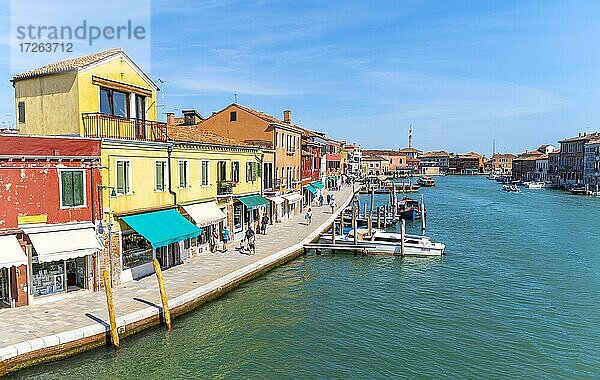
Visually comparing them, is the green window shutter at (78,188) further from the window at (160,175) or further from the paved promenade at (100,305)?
the window at (160,175)

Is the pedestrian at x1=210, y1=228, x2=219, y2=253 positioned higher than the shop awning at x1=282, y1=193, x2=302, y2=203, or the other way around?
the shop awning at x1=282, y1=193, x2=302, y2=203

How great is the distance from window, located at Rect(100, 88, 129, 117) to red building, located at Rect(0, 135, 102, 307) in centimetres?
246

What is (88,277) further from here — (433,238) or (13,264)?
(433,238)

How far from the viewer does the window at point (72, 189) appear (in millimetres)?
14555

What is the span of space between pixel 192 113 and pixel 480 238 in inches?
900

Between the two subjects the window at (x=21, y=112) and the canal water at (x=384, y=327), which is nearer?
the canal water at (x=384, y=327)

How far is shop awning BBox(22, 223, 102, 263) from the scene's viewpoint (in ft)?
44.8

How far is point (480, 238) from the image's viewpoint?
34.2m

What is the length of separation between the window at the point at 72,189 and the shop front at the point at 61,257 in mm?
718

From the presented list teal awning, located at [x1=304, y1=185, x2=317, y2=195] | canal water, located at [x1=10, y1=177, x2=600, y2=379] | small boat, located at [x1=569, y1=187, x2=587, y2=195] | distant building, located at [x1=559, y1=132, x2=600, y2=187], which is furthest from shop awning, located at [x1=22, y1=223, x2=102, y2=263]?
distant building, located at [x1=559, y1=132, x2=600, y2=187]

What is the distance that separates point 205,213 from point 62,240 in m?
7.70

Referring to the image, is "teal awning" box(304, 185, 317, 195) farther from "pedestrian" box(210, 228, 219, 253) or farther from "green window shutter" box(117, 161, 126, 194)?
"green window shutter" box(117, 161, 126, 194)

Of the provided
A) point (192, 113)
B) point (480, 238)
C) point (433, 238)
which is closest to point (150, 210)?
point (192, 113)

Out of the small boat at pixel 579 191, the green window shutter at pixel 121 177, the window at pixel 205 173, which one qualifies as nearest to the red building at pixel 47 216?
the green window shutter at pixel 121 177
